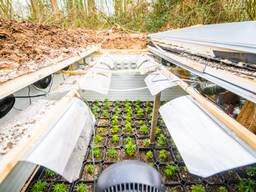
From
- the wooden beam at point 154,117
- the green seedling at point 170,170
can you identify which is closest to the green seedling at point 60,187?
the green seedling at point 170,170

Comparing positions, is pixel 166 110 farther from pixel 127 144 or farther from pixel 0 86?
pixel 127 144

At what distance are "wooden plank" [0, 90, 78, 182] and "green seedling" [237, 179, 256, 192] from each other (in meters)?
1.81

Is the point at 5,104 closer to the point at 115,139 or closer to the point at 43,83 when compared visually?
the point at 43,83

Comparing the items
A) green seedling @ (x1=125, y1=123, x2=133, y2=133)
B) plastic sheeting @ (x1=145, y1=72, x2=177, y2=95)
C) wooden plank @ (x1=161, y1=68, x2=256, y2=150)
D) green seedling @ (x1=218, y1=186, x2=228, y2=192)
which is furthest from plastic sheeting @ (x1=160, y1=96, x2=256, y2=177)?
green seedling @ (x1=125, y1=123, x2=133, y2=133)

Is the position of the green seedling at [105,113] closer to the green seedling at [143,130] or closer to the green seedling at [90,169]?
the green seedling at [143,130]

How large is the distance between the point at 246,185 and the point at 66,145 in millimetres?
1873

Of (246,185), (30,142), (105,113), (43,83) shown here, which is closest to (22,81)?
(30,142)

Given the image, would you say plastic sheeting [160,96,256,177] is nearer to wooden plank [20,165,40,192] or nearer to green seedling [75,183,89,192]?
green seedling [75,183,89,192]

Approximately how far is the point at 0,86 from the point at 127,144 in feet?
5.90

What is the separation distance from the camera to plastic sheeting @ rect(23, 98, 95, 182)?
28.2 inches

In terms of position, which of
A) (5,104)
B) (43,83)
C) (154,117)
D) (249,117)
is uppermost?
(5,104)

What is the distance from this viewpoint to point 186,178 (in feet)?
6.64

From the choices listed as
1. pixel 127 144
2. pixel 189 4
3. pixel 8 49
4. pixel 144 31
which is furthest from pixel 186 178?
pixel 144 31

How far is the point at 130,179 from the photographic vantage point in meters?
0.98
